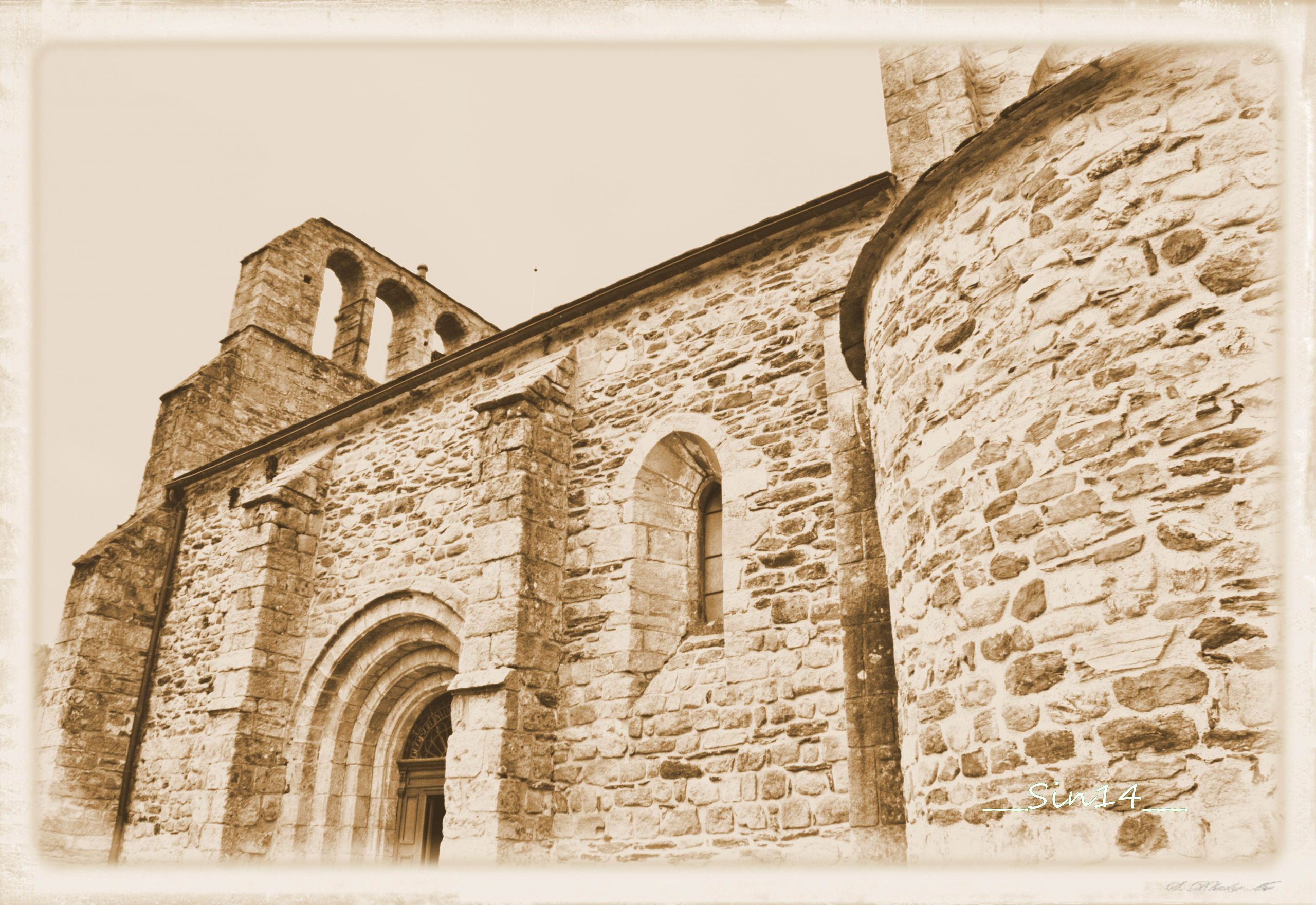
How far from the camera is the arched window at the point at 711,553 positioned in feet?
21.8

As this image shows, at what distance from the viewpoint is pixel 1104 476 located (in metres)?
2.73

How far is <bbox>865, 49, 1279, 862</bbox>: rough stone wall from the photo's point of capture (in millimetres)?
2375

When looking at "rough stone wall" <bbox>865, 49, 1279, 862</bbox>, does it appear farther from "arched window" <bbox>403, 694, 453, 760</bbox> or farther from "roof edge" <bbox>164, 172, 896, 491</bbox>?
"arched window" <bbox>403, 694, 453, 760</bbox>

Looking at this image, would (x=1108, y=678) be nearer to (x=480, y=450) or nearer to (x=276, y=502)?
(x=480, y=450)

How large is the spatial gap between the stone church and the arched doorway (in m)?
0.04

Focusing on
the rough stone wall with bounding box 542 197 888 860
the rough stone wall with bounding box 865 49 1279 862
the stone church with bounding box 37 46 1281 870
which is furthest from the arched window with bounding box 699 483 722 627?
the rough stone wall with bounding box 865 49 1279 862

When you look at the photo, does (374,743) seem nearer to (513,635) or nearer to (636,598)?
(513,635)

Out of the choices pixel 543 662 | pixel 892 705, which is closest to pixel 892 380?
pixel 892 705

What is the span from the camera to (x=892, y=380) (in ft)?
12.9

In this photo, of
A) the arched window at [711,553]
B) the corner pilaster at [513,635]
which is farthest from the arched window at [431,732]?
the arched window at [711,553]

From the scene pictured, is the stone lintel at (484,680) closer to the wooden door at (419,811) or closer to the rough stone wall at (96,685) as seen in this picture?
the wooden door at (419,811)

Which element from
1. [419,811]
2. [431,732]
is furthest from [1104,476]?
[419,811]

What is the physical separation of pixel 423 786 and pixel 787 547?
186 inches

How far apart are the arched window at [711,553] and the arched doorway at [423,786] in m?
2.91
